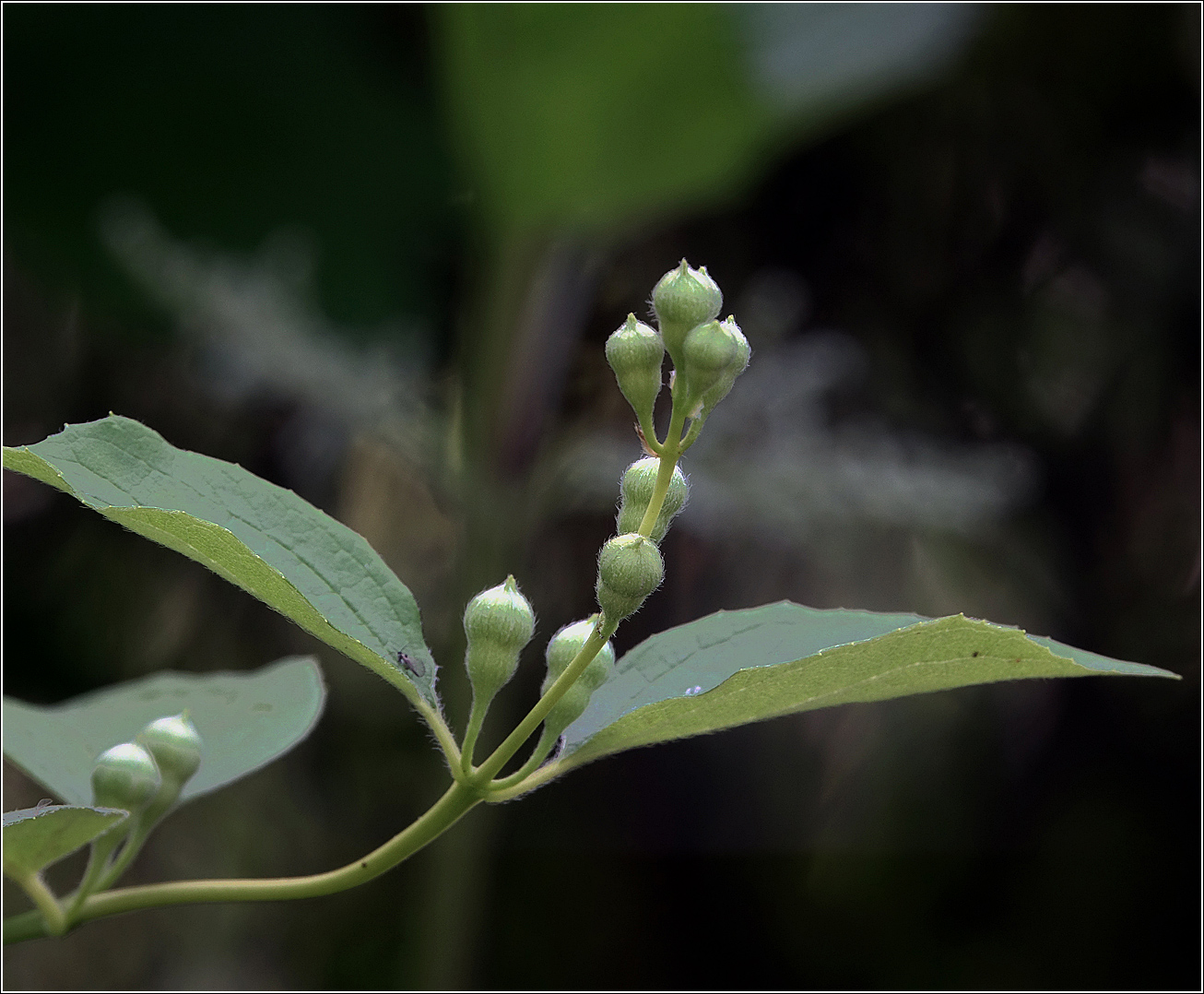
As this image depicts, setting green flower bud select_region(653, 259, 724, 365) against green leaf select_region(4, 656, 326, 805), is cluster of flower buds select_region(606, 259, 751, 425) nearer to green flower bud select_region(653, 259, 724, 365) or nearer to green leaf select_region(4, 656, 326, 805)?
green flower bud select_region(653, 259, 724, 365)

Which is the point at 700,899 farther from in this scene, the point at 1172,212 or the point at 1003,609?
the point at 1172,212

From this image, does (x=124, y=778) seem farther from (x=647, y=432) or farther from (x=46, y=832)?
(x=647, y=432)

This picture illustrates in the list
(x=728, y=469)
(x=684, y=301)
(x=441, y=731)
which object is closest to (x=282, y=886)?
(x=441, y=731)

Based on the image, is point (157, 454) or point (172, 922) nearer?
point (157, 454)

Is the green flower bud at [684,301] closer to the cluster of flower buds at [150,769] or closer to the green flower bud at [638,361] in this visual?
the green flower bud at [638,361]

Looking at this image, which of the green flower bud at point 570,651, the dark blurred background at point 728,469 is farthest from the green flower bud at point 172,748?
the dark blurred background at point 728,469

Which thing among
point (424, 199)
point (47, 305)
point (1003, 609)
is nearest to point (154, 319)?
point (47, 305)

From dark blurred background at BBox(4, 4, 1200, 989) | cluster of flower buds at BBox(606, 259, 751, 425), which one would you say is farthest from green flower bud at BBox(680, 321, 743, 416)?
dark blurred background at BBox(4, 4, 1200, 989)
